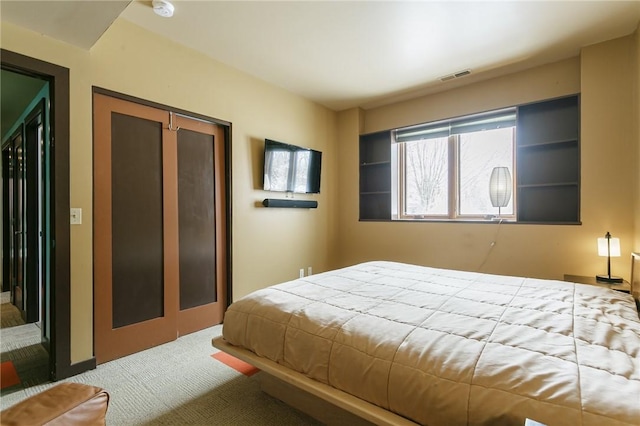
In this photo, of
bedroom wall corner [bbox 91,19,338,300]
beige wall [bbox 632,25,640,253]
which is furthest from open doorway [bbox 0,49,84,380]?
beige wall [bbox 632,25,640,253]

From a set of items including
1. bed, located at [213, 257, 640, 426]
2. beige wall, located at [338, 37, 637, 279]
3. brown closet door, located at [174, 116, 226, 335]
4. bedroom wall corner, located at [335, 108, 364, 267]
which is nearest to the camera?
bed, located at [213, 257, 640, 426]

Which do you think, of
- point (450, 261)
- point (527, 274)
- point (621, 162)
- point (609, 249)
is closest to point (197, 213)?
point (450, 261)

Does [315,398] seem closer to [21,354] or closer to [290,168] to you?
[21,354]

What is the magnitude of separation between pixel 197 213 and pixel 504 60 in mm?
3529

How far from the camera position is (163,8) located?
2275mm

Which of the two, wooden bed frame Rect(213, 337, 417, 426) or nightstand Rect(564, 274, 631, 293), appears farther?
nightstand Rect(564, 274, 631, 293)

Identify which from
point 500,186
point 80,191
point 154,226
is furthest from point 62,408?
point 500,186

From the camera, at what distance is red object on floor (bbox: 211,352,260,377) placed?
7.14ft

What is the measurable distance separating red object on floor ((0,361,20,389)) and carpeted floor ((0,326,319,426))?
0.12m

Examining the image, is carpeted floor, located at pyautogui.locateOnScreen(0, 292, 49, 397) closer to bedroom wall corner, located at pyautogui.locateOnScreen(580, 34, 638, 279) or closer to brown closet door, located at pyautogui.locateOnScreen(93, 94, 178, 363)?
brown closet door, located at pyautogui.locateOnScreen(93, 94, 178, 363)

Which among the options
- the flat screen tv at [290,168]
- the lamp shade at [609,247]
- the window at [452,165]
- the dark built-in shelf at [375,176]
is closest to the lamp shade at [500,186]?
the window at [452,165]

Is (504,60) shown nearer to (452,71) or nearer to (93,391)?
(452,71)

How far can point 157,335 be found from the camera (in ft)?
8.71

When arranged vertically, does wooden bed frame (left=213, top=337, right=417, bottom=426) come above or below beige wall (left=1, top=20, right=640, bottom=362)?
below
